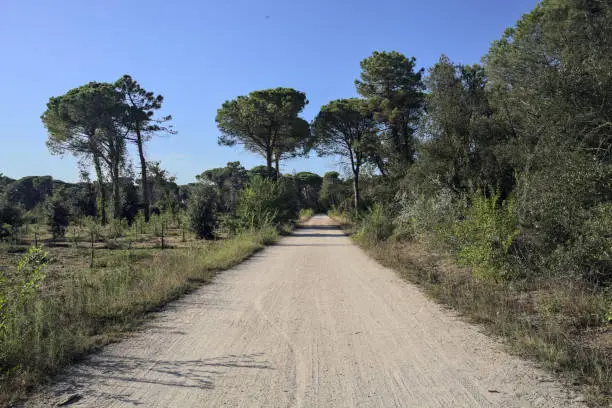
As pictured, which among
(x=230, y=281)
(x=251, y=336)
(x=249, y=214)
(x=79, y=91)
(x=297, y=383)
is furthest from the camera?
(x=79, y=91)

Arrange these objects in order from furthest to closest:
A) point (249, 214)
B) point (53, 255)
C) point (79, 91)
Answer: point (79, 91) < point (249, 214) < point (53, 255)

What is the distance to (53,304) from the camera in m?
5.80

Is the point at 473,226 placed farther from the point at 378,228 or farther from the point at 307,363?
the point at 378,228

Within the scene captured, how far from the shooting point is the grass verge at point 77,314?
3809 millimetres

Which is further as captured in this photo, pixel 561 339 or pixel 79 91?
pixel 79 91

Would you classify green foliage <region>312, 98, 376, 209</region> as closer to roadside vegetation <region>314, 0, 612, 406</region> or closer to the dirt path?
roadside vegetation <region>314, 0, 612, 406</region>

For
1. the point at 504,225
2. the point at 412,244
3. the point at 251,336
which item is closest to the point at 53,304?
the point at 251,336

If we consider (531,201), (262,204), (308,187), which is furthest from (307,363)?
(308,187)

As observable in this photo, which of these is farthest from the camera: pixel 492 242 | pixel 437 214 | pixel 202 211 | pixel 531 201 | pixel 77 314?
pixel 202 211

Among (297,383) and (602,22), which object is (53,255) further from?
(602,22)

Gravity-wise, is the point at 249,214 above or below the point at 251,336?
above

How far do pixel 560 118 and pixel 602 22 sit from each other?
2969 millimetres

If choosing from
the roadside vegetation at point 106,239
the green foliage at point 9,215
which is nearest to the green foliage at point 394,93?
the roadside vegetation at point 106,239

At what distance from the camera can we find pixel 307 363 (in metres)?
4.07
